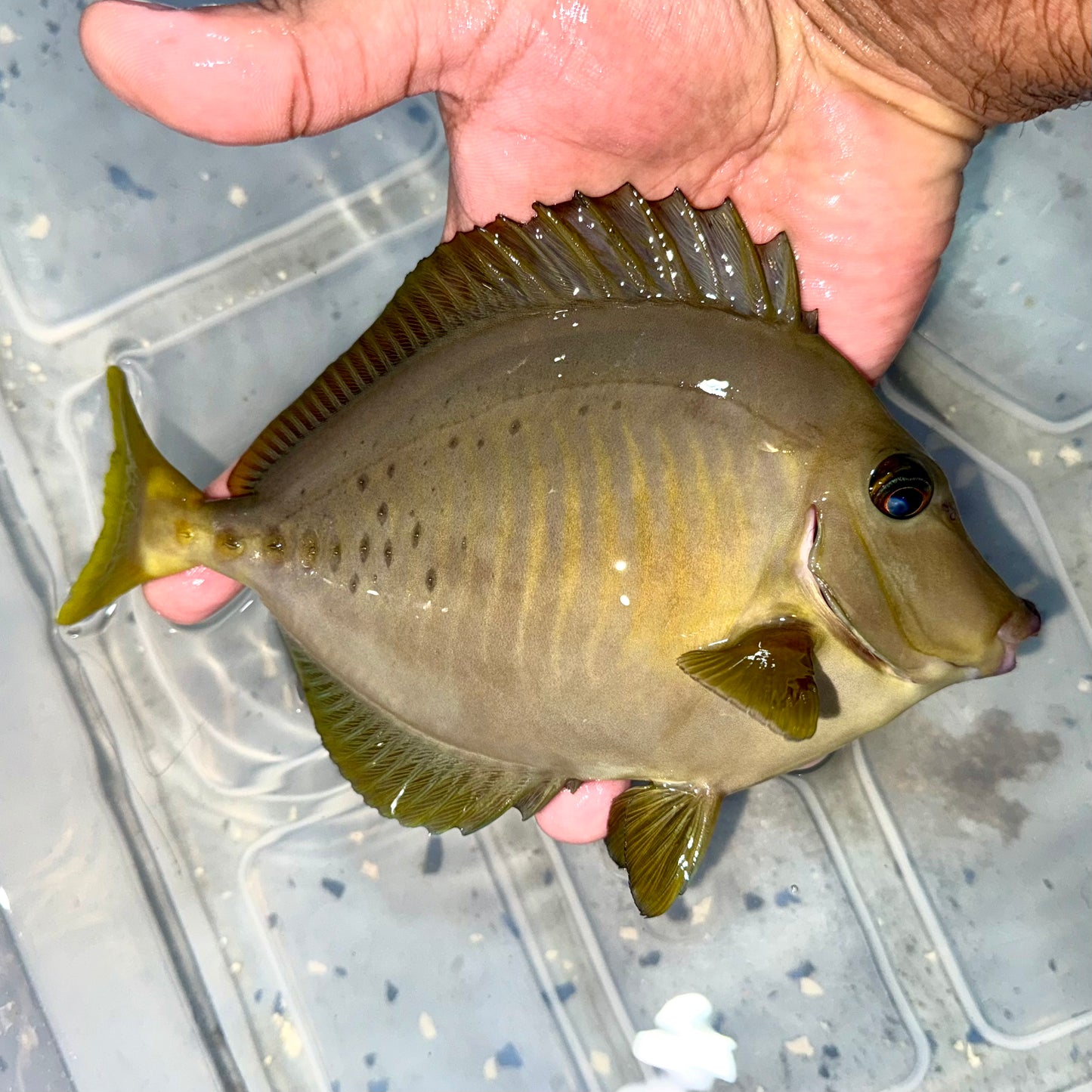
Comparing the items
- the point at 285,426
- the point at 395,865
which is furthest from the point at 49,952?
the point at 285,426

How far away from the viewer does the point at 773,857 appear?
325 centimetres

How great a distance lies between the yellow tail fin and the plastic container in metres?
1.11

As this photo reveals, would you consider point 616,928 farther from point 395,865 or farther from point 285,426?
point 285,426

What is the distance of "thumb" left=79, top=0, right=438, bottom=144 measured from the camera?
6.24 ft

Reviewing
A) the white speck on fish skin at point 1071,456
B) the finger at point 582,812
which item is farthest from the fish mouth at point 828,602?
the white speck on fish skin at point 1071,456

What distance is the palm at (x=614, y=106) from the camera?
6.33 feet

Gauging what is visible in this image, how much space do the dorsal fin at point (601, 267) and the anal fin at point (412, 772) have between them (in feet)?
2.77

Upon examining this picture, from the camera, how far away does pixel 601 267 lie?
1.99 meters

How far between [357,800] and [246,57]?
2.26 meters

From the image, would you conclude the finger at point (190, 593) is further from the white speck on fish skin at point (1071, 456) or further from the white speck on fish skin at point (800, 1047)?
the white speck on fish skin at point (1071, 456)

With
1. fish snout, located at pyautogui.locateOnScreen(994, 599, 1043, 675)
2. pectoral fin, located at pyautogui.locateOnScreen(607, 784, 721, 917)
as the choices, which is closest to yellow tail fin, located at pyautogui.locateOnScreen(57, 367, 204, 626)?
pectoral fin, located at pyautogui.locateOnScreen(607, 784, 721, 917)

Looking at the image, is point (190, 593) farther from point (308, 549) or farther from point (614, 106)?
point (614, 106)

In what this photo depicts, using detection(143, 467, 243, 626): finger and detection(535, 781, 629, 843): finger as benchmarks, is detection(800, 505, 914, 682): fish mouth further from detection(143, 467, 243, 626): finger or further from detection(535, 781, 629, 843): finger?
detection(143, 467, 243, 626): finger

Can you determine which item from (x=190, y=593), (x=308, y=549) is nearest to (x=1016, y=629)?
(x=308, y=549)
